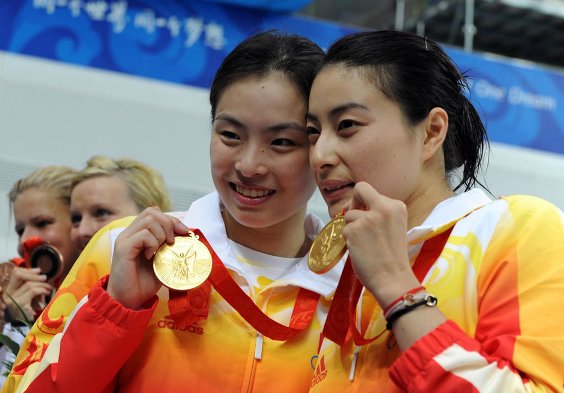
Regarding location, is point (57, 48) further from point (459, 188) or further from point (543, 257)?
point (543, 257)

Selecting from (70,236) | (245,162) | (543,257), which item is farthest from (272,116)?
(70,236)

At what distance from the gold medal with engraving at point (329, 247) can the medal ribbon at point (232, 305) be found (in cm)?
25

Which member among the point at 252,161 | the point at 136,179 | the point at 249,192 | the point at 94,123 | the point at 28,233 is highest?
the point at 252,161

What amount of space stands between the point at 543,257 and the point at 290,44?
1.09m

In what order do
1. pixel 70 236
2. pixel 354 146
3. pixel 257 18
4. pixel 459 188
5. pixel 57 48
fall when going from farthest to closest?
pixel 257 18
pixel 57 48
pixel 70 236
pixel 459 188
pixel 354 146

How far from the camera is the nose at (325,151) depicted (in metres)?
1.90

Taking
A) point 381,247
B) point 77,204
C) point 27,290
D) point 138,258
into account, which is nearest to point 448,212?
point 381,247

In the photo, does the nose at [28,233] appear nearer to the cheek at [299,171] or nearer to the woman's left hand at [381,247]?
the cheek at [299,171]

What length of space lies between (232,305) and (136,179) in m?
1.83

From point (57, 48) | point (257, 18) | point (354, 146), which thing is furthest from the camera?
point (257, 18)

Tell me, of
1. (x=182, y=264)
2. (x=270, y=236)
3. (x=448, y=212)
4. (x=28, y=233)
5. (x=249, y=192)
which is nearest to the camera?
(x=448, y=212)

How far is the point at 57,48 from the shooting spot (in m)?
6.36

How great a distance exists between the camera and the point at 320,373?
1.98m

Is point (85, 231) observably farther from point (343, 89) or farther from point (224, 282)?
point (343, 89)
